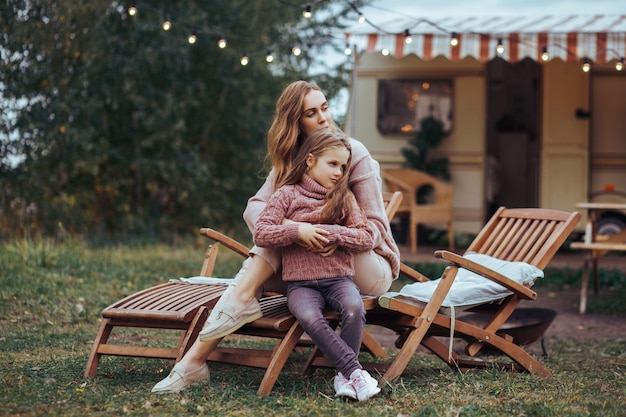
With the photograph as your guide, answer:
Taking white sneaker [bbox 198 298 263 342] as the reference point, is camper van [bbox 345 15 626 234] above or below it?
above

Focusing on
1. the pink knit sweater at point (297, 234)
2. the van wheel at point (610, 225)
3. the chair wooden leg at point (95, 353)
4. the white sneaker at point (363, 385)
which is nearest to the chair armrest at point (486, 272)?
the pink knit sweater at point (297, 234)

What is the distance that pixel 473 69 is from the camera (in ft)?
34.2

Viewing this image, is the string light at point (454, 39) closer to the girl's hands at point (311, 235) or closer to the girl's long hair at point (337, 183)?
the girl's long hair at point (337, 183)

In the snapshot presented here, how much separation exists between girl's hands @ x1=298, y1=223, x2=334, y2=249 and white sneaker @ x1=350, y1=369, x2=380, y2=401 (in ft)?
1.82

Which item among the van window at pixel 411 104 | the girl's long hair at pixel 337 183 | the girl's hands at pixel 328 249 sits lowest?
the girl's hands at pixel 328 249

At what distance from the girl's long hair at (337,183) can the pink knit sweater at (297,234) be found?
4 centimetres

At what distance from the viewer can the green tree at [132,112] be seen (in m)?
11.1

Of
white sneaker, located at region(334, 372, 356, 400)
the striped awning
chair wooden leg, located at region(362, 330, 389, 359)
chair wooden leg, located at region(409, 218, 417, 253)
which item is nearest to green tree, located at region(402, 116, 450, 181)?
chair wooden leg, located at region(409, 218, 417, 253)

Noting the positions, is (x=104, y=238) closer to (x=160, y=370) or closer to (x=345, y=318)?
(x=160, y=370)

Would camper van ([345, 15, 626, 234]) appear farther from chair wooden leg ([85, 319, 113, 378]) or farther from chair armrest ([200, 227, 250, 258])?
chair wooden leg ([85, 319, 113, 378])

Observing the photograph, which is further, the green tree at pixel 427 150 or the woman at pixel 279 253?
the green tree at pixel 427 150

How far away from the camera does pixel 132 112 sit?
40.2ft

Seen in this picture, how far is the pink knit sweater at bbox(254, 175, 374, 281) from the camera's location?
3818 mm

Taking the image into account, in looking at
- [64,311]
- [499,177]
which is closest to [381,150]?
[499,177]
